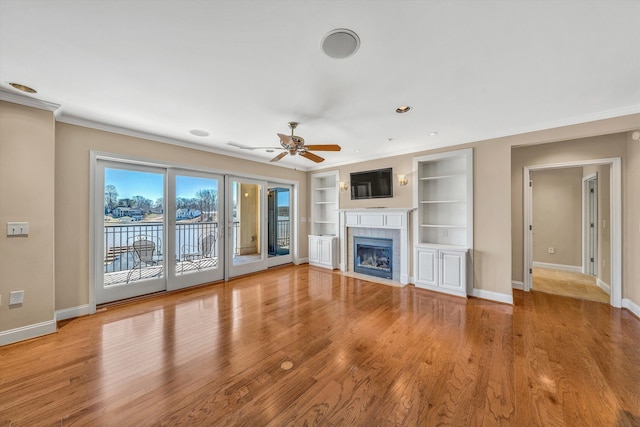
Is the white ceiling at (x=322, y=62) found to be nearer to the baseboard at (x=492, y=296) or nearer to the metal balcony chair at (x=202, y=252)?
the metal balcony chair at (x=202, y=252)

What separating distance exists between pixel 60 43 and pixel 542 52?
369 cm

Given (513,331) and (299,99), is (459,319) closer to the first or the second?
(513,331)

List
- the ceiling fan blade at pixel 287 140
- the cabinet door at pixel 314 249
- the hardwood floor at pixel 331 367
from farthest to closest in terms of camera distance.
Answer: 1. the cabinet door at pixel 314 249
2. the ceiling fan blade at pixel 287 140
3. the hardwood floor at pixel 331 367

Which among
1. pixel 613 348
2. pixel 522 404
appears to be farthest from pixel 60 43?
pixel 613 348

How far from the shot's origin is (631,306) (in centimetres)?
322

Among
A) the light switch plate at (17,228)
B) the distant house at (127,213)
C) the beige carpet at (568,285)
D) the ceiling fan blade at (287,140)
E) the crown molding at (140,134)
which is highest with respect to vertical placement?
the crown molding at (140,134)

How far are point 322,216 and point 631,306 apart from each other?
548 centimetres

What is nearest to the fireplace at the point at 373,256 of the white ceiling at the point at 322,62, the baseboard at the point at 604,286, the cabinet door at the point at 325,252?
the cabinet door at the point at 325,252

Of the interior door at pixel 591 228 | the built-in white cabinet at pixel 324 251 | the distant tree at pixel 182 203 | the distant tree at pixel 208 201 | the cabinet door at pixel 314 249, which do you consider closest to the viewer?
the distant tree at pixel 182 203

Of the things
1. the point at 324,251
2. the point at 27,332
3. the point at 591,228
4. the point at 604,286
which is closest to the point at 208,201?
the point at 27,332

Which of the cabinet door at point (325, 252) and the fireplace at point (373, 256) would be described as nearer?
the fireplace at point (373, 256)

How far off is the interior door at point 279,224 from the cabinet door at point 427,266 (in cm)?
324

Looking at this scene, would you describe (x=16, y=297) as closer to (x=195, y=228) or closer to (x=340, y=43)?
(x=195, y=228)

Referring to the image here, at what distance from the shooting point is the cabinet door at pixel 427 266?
4.12m
